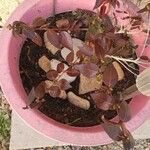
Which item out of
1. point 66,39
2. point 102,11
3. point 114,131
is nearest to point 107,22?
point 102,11

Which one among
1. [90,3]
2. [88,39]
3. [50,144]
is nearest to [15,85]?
[88,39]

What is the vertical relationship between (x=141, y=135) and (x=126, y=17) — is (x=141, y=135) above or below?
below

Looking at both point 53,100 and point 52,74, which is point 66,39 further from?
point 53,100

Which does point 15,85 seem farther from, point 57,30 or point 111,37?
point 111,37

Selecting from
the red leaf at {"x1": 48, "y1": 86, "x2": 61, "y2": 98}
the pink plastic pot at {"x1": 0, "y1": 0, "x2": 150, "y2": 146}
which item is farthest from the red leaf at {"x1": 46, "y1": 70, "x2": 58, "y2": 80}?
the pink plastic pot at {"x1": 0, "y1": 0, "x2": 150, "y2": 146}

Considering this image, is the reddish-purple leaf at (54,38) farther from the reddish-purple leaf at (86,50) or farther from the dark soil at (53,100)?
the dark soil at (53,100)

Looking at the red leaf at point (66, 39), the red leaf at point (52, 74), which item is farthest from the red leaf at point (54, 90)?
the red leaf at point (66, 39)
